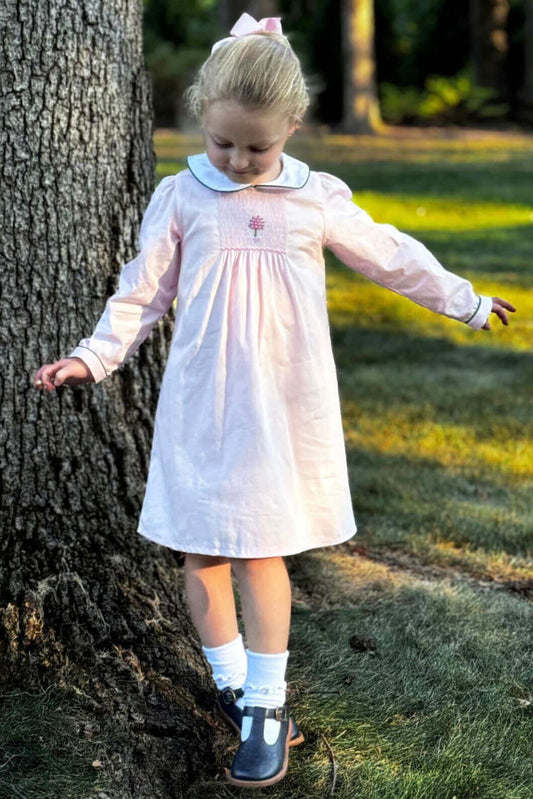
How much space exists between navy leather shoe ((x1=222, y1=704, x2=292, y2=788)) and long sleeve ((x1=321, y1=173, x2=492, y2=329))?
1124 millimetres

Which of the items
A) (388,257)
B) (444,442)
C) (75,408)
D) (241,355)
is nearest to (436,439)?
(444,442)

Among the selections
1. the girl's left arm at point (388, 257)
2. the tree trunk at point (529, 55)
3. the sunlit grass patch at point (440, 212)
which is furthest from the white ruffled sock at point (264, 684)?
the tree trunk at point (529, 55)

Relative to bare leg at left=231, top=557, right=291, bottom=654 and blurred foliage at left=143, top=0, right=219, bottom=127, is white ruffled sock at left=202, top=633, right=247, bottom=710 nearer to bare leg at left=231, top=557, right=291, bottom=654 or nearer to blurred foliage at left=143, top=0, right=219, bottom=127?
bare leg at left=231, top=557, right=291, bottom=654

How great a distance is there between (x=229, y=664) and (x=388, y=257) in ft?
3.73

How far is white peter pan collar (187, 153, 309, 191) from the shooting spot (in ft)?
8.04

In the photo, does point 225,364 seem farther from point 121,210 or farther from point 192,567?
point 121,210

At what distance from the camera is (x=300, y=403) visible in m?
2.52

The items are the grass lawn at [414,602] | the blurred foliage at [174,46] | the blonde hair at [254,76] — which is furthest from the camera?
the blurred foliage at [174,46]

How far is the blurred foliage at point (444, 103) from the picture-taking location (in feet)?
67.6

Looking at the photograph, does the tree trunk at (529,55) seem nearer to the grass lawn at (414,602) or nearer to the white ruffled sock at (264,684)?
the grass lawn at (414,602)

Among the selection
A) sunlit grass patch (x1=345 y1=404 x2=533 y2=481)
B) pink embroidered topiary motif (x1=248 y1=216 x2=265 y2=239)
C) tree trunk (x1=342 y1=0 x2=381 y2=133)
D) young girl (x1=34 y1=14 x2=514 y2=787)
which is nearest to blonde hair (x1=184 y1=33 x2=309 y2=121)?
young girl (x1=34 y1=14 x2=514 y2=787)

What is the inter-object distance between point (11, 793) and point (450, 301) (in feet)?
5.44

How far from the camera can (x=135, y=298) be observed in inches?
99.7

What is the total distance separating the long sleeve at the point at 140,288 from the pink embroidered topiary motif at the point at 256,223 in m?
0.19
